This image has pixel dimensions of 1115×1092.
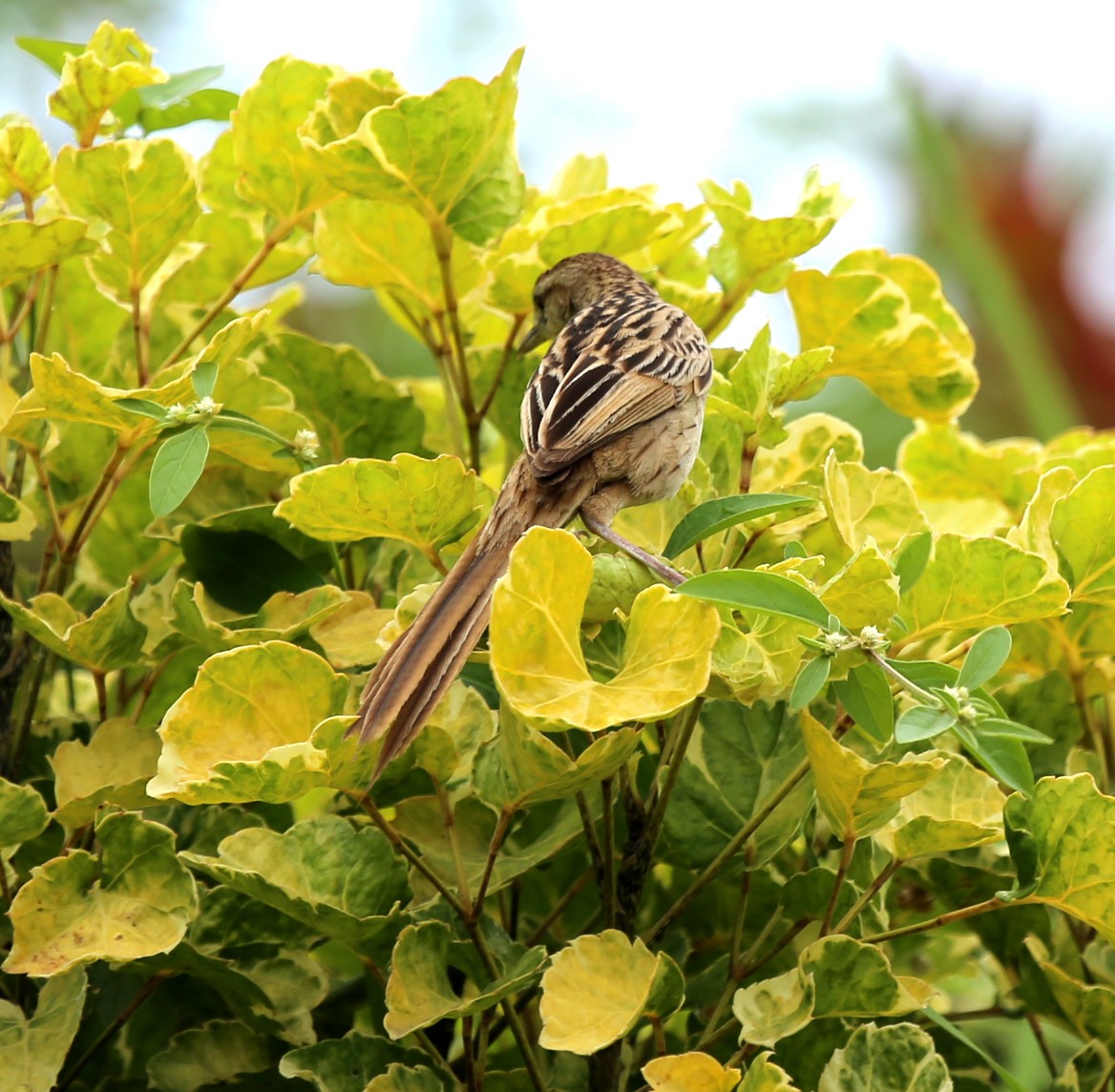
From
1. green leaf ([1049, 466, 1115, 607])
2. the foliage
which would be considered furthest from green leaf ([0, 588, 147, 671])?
green leaf ([1049, 466, 1115, 607])

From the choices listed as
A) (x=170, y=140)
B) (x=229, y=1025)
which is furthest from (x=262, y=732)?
(x=170, y=140)

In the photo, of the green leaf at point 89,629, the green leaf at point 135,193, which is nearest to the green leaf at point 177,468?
the green leaf at point 89,629

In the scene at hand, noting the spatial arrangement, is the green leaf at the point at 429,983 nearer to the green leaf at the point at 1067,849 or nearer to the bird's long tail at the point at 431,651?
the bird's long tail at the point at 431,651

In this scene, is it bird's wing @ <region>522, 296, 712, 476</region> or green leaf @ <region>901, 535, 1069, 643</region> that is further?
bird's wing @ <region>522, 296, 712, 476</region>

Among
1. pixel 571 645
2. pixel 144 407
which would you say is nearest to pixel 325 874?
pixel 571 645

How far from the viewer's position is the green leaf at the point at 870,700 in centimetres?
106

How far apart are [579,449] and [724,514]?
399 millimetres

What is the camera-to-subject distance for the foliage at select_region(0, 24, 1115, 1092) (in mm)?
1092

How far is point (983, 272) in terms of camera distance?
2746mm

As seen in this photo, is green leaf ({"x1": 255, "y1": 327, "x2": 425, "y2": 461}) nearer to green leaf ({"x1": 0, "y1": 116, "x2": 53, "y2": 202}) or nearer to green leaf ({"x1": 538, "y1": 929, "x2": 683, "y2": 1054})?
green leaf ({"x1": 0, "y1": 116, "x2": 53, "y2": 202})

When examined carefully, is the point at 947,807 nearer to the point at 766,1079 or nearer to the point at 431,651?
the point at 766,1079

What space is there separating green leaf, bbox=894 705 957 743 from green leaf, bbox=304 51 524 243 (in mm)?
763

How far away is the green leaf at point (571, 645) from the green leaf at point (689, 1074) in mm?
291

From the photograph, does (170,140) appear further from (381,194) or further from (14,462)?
(14,462)
